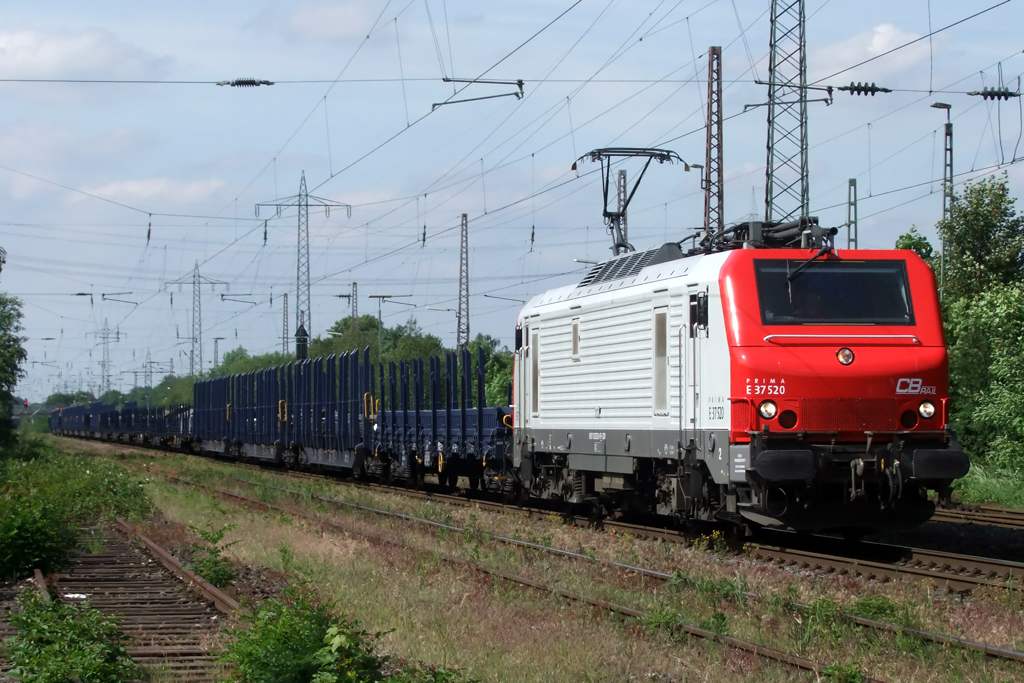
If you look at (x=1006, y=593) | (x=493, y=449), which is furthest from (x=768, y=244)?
(x=493, y=449)

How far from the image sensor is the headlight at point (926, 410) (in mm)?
12320

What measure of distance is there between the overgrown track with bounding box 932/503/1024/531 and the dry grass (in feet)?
17.6

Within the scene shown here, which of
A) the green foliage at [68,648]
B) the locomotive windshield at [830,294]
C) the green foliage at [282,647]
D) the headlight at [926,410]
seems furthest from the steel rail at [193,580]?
the headlight at [926,410]

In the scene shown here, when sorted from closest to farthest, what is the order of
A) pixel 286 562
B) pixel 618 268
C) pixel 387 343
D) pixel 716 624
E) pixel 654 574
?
1. pixel 716 624
2. pixel 654 574
3. pixel 286 562
4. pixel 618 268
5. pixel 387 343

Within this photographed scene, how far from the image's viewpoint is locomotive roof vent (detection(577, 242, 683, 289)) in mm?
15055

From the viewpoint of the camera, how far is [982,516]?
17391 millimetres

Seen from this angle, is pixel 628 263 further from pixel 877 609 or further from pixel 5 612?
pixel 5 612

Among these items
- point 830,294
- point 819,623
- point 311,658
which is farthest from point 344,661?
point 830,294

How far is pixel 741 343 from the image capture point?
12328mm

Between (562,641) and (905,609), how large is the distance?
9.14ft

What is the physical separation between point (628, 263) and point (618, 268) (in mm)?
294

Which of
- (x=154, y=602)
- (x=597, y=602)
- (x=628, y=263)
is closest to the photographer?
(x=597, y=602)

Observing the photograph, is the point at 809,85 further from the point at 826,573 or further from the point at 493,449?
the point at 826,573

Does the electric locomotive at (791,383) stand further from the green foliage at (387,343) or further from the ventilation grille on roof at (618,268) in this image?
the green foliage at (387,343)
